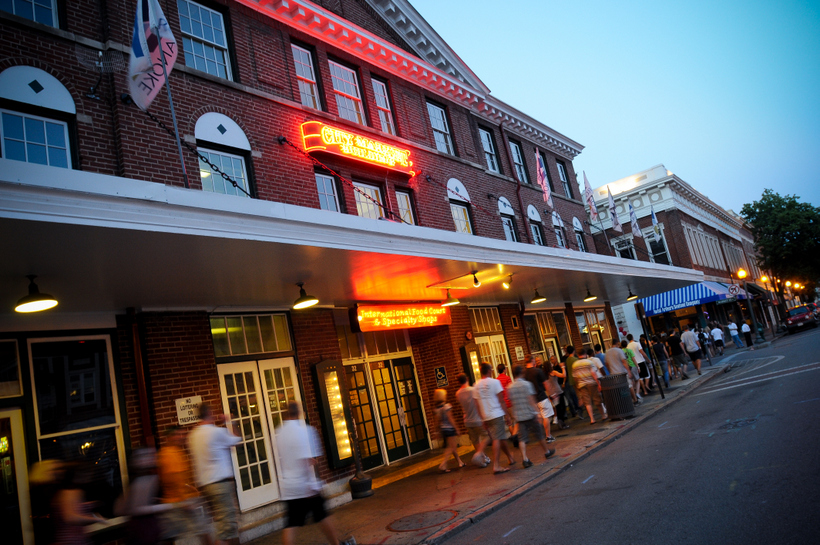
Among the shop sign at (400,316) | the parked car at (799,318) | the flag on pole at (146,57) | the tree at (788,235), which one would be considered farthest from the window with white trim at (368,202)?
the tree at (788,235)

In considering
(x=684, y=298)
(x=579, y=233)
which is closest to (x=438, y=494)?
(x=579, y=233)


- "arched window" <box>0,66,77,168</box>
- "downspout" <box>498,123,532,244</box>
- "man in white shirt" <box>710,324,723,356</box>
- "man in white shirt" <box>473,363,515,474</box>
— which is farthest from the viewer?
"man in white shirt" <box>710,324,723,356</box>

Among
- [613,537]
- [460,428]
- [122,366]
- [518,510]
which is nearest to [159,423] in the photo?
[122,366]

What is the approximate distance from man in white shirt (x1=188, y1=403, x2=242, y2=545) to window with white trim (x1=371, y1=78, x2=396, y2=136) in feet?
32.0

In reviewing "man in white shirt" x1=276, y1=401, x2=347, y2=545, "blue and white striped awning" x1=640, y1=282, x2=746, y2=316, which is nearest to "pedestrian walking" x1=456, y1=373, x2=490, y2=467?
"man in white shirt" x1=276, y1=401, x2=347, y2=545

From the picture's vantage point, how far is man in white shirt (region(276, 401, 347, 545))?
19.8 feet

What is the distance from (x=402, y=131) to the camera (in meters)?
14.9

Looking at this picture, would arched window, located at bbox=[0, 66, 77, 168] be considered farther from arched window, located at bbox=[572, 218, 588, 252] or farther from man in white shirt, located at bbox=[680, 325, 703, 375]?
man in white shirt, located at bbox=[680, 325, 703, 375]

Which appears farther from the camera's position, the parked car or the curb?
the parked car

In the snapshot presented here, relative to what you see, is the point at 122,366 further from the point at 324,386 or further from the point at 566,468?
the point at 566,468

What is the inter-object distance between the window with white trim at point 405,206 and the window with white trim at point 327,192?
2018 millimetres

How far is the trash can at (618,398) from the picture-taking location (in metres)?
13.0

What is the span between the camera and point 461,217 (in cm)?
1631

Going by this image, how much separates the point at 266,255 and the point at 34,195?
2.93 m
